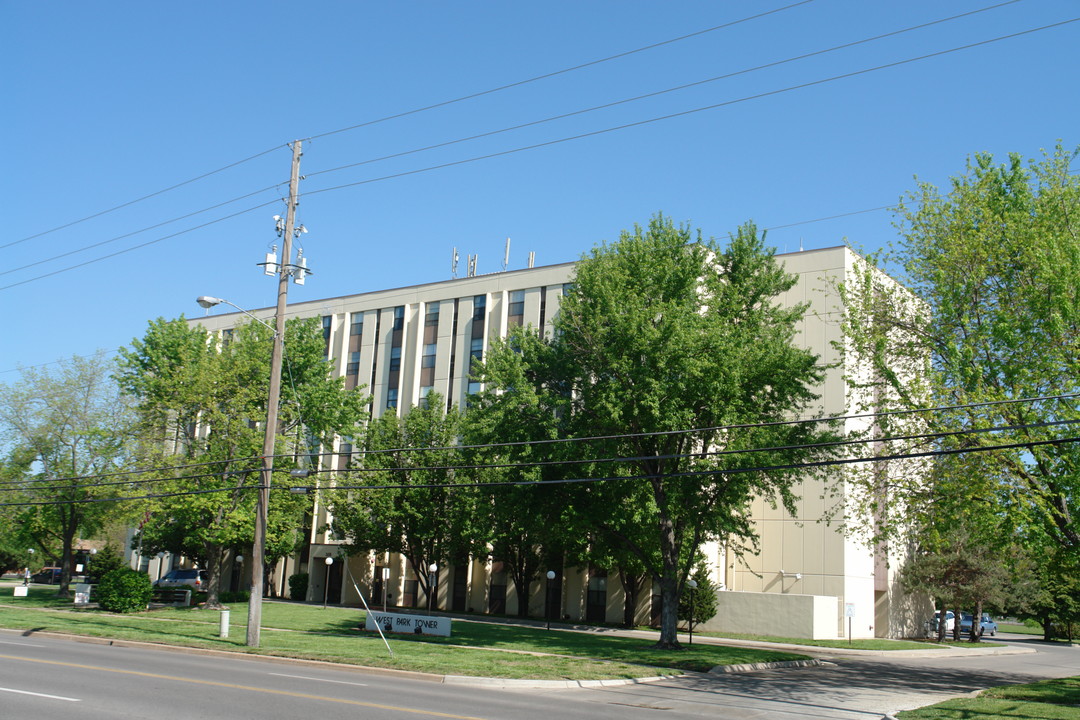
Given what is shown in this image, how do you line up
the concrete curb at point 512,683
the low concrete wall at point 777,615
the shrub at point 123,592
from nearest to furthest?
the concrete curb at point 512,683 < the shrub at point 123,592 < the low concrete wall at point 777,615

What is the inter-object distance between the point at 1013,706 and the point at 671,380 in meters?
13.2

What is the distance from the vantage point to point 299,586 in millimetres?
53656

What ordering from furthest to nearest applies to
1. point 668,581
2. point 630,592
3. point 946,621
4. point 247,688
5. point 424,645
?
point 946,621 → point 630,592 → point 668,581 → point 424,645 → point 247,688

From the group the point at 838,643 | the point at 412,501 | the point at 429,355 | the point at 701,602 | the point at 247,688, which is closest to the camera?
the point at 247,688

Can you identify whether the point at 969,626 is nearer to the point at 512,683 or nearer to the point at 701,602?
the point at 701,602

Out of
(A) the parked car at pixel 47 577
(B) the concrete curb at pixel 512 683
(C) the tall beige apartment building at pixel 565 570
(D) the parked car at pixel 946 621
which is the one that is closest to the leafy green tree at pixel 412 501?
(C) the tall beige apartment building at pixel 565 570

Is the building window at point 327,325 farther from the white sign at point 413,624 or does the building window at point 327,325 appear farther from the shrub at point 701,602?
the white sign at point 413,624

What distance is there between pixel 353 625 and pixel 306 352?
17.6 metres

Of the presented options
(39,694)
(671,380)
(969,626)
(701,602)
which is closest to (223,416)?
(671,380)

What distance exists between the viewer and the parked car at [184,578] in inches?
2115

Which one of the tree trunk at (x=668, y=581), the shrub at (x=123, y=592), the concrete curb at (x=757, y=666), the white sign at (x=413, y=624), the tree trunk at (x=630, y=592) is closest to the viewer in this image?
the concrete curb at (x=757, y=666)

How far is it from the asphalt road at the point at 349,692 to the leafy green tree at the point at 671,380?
20.0 feet

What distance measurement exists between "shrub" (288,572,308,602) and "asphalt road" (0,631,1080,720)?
2905cm

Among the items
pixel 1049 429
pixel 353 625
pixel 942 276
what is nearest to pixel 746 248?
pixel 942 276
